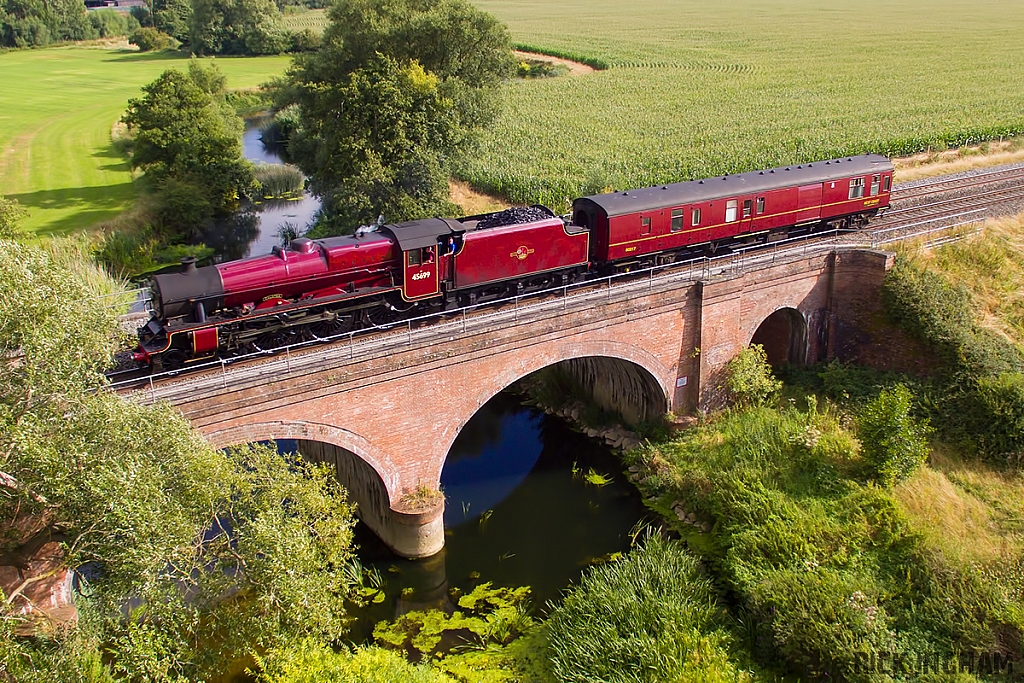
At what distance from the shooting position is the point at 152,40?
110 m

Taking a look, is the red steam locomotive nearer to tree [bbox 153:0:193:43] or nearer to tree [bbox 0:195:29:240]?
tree [bbox 0:195:29:240]

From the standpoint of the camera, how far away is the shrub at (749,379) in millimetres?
30281

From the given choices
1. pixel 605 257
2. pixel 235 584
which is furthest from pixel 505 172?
pixel 235 584

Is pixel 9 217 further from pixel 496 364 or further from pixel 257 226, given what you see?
pixel 496 364

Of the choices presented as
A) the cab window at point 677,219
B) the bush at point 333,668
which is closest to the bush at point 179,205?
the cab window at point 677,219

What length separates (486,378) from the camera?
25094mm

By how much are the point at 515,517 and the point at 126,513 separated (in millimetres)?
14901

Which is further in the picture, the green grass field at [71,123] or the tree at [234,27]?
the tree at [234,27]

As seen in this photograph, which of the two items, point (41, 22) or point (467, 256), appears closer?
point (467, 256)

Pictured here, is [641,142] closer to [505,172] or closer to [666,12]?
[505,172]

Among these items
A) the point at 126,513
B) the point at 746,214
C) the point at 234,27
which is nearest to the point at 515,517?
the point at 746,214

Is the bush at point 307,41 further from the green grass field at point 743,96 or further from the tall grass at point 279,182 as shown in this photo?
the green grass field at point 743,96

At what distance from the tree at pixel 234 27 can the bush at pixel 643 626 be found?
327ft

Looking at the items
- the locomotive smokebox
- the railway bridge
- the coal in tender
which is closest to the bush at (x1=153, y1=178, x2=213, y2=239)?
the railway bridge
